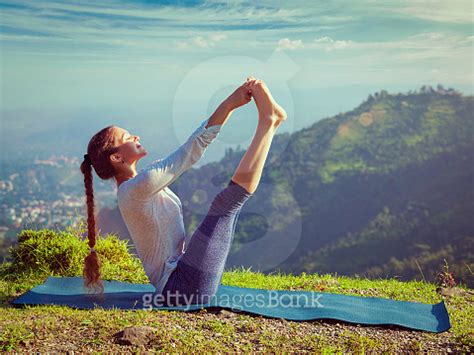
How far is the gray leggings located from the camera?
3238mm

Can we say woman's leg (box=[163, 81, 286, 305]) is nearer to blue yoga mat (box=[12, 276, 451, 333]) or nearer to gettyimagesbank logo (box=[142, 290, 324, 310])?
gettyimagesbank logo (box=[142, 290, 324, 310])

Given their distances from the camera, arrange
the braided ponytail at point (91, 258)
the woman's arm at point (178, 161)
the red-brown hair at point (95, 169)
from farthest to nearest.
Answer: the braided ponytail at point (91, 258), the red-brown hair at point (95, 169), the woman's arm at point (178, 161)

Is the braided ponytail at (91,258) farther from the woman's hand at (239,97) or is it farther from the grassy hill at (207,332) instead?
the woman's hand at (239,97)

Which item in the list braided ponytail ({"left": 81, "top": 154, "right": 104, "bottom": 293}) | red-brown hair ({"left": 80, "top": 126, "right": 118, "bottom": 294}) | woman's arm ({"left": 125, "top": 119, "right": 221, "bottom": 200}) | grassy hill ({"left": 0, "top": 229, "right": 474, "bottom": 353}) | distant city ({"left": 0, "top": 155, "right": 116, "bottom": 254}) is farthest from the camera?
distant city ({"left": 0, "top": 155, "right": 116, "bottom": 254})

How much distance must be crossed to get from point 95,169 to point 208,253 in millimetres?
905

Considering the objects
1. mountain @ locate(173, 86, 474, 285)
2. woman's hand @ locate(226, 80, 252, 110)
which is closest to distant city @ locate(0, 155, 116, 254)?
mountain @ locate(173, 86, 474, 285)

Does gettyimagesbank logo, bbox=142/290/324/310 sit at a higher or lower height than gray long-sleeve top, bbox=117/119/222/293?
lower

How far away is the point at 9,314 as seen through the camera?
3.59m

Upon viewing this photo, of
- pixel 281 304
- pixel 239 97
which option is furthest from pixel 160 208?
pixel 281 304

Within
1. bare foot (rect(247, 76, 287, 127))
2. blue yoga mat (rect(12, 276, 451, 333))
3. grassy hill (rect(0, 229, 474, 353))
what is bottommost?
blue yoga mat (rect(12, 276, 451, 333))

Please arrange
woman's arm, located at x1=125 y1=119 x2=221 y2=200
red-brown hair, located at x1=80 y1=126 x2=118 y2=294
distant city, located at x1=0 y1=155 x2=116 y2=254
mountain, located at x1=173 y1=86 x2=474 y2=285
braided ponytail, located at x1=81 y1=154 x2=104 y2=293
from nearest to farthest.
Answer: woman's arm, located at x1=125 y1=119 x2=221 y2=200, red-brown hair, located at x1=80 y1=126 x2=118 y2=294, braided ponytail, located at x1=81 y1=154 x2=104 y2=293, distant city, located at x1=0 y1=155 x2=116 y2=254, mountain, located at x1=173 y1=86 x2=474 y2=285

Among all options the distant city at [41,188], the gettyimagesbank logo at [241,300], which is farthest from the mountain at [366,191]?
the gettyimagesbank logo at [241,300]

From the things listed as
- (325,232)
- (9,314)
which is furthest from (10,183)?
(9,314)

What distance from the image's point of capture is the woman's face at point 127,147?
3.52 m
